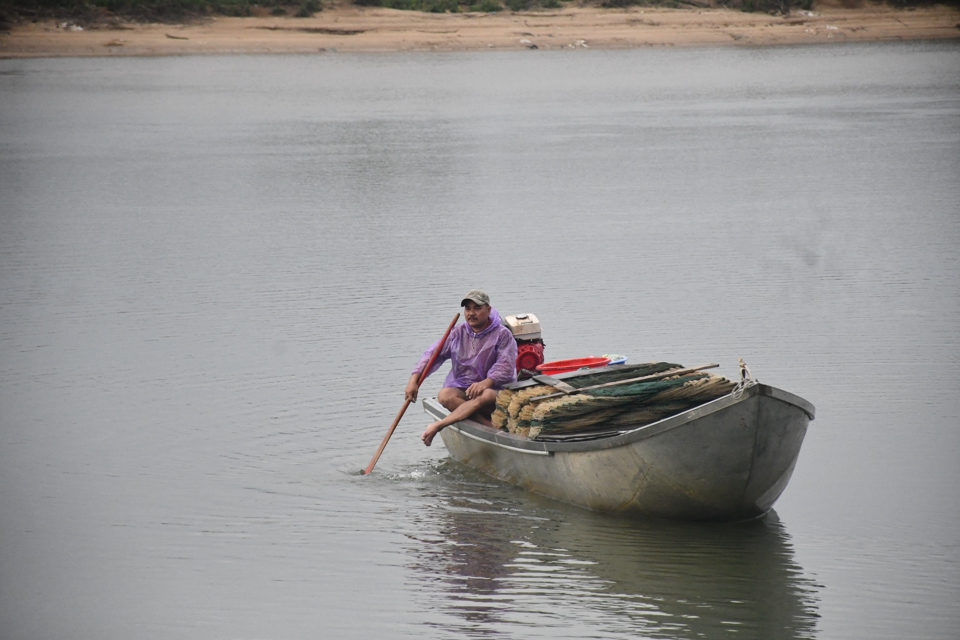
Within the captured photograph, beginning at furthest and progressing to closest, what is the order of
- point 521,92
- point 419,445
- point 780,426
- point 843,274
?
point 521,92
point 843,274
point 419,445
point 780,426

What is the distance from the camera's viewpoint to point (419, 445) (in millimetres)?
10258

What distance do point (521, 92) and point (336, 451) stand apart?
3644 centimetres

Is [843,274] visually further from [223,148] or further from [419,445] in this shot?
[223,148]

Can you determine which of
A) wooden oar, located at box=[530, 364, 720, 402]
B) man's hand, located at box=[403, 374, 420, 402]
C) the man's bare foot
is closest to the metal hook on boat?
wooden oar, located at box=[530, 364, 720, 402]

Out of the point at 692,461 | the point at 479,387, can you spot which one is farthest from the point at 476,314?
the point at 692,461

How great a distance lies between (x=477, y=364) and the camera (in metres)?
9.23

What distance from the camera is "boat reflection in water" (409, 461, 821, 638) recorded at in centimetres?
693

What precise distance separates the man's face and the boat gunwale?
65 cm

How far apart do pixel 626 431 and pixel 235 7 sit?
5146 cm

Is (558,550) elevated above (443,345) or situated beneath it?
situated beneath

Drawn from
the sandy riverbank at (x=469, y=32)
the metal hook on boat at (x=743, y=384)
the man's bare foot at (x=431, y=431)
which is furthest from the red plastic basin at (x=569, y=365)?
the sandy riverbank at (x=469, y=32)

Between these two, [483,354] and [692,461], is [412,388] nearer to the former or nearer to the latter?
[483,354]

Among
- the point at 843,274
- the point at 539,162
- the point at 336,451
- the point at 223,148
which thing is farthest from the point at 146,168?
the point at 336,451

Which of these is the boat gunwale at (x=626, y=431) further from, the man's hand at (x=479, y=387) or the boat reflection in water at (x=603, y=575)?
the boat reflection in water at (x=603, y=575)
